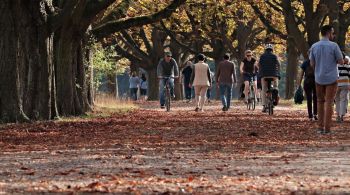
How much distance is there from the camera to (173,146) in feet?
48.9

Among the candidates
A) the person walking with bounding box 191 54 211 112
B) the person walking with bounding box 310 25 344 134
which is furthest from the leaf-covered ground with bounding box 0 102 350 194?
the person walking with bounding box 191 54 211 112

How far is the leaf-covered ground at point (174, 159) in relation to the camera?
9047 mm

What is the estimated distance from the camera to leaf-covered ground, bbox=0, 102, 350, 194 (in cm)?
905

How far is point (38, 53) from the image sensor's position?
22.1m

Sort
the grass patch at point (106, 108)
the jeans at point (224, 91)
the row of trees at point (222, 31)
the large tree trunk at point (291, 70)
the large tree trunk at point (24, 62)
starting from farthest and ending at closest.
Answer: the large tree trunk at point (291, 70), the row of trees at point (222, 31), the jeans at point (224, 91), the grass patch at point (106, 108), the large tree trunk at point (24, 62)

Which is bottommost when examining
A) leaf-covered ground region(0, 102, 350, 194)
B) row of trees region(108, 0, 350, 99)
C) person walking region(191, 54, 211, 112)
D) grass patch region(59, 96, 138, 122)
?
leaf-covered ground region(0, 102, 350, 194)

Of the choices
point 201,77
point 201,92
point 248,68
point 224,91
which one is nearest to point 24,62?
point 201,77

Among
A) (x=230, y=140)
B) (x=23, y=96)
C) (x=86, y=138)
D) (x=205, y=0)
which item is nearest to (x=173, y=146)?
(x=230, y=140)

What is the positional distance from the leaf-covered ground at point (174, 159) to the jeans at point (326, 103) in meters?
0.29

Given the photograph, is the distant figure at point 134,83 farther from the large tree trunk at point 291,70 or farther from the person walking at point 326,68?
the person walking at point 326,68

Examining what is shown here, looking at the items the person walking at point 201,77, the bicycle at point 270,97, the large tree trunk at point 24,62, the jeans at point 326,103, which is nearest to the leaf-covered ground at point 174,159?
the jeans at point 326,103

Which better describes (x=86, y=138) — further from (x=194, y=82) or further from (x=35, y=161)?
(x=194, y=82)

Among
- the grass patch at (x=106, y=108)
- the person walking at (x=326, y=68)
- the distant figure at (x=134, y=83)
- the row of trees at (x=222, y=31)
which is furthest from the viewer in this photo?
the distant figure at (x=134, y=83)

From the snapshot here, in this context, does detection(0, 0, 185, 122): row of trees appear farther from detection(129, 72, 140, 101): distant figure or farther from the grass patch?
detection(129, 72, 140, 101): distant figure
